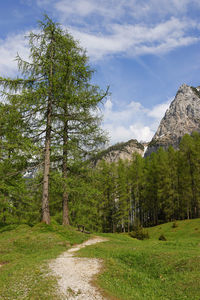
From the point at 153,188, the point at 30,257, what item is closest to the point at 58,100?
the point at 30,257

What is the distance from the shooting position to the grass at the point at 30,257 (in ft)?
21.8

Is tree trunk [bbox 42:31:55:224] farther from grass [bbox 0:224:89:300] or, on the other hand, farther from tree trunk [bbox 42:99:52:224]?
grass [bbox 0:224:89:300]

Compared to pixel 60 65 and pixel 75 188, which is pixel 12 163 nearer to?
pixel 75 188

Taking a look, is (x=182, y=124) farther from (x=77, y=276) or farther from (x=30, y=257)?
(x=77, y=276)

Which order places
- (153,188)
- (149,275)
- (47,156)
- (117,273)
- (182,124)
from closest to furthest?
(117,273) → (149,275) → (47,156) → (153,188) → (182,124)

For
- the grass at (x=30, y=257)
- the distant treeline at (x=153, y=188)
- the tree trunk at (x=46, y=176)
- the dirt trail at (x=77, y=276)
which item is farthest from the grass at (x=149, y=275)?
the distant treeline at (x=153, y=188)

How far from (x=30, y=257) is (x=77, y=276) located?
411cm

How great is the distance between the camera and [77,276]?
7816mm

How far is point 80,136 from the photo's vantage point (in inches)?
752

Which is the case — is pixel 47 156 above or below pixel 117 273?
above

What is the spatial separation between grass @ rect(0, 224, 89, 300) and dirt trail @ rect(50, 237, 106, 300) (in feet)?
1.14

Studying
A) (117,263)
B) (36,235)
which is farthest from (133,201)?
(117,263)

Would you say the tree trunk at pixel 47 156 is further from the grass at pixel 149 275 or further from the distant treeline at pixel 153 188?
the distant treeline at pixel 153 188

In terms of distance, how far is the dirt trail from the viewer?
6.53 m
